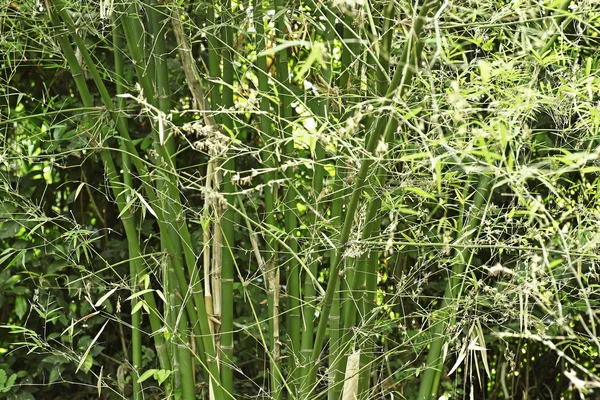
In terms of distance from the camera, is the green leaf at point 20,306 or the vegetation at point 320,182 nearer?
the vegetation at point 320,182

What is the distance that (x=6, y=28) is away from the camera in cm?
184

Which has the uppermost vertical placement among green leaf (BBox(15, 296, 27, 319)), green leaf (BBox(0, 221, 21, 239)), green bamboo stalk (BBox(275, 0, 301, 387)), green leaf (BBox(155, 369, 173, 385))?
green bamboo stalk (BBox(275, 0, 301, 387))

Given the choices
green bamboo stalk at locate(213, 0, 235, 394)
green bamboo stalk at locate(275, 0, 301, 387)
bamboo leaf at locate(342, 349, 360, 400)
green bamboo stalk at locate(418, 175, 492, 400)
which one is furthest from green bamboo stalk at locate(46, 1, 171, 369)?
green bamboo stalk at locate(418, 175, 492, 400)

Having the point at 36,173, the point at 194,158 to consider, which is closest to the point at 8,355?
the point at 36,173

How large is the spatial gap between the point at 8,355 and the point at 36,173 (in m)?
0.56

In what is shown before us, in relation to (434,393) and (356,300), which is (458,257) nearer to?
(356,300)

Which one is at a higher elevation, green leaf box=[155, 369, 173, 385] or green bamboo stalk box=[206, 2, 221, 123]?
green bamboo stalk box=[206, 2, 221, 123]

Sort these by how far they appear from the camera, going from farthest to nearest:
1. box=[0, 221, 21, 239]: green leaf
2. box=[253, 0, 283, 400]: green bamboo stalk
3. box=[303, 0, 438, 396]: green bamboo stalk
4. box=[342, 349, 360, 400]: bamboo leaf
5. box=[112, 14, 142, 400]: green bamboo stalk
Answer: box=[0, 221, 21, 239]: green leaf → box=[112, 14, 142, 400]: green bamboo stalk → box=[253, 0, 283, 400]: green bamboo stalk → box=[342, 349, 360, 400]: bamboo leaf → box=[303, 0, 438, 396]: green bamboo stalk

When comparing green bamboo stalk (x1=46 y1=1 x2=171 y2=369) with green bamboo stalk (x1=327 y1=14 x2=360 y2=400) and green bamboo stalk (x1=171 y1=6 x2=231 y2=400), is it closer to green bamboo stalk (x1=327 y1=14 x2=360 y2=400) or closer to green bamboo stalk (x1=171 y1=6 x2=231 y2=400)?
green bamboo stalk (x1=171 y1=6 x2=231 y2=400)

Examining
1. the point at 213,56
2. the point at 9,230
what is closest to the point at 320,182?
the point at 213,56

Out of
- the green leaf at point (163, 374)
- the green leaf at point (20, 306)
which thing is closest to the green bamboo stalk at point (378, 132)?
the green leaf at point (163, 374)

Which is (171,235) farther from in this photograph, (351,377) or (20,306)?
(20,306)

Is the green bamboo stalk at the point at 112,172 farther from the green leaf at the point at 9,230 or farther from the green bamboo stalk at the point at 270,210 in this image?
the green leaf at the point at 9,230

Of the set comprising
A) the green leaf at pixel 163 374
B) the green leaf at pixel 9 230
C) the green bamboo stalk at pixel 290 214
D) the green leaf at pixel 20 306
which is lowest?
the green leaf at pixel 20 306
